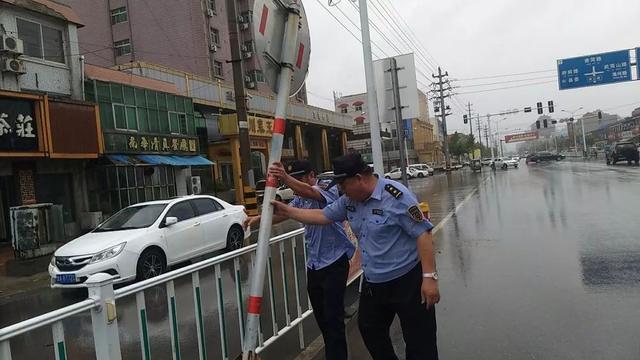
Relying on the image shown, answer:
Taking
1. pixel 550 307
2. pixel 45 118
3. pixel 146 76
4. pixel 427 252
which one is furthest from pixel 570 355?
pixel 146 76

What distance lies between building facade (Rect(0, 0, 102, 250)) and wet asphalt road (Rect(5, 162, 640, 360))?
8.32 metres

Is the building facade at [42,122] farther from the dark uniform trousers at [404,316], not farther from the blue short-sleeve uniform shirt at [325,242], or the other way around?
the dark uniform trousers at [404,316]

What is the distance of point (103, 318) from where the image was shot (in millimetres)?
2691

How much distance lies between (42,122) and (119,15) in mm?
23656

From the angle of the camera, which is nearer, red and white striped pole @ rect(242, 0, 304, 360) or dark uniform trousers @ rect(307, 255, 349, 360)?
red and white striped pole @ rect(242, 0, 304, 360)

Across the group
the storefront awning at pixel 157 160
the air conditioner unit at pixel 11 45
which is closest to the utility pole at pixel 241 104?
the storefront awning at pixel 157 160

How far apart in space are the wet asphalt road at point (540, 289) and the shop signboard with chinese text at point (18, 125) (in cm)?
1298

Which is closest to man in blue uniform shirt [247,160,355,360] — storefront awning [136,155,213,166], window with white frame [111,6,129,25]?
storefront awning [136,155,213,166]

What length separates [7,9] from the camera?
55.8ft

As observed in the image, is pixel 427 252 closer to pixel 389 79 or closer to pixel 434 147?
pixel 389 79

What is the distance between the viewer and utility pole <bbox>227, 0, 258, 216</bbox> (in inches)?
578

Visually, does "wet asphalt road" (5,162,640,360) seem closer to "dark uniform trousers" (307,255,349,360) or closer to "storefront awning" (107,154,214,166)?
"dark uniform trousers" (307,255,349,360)

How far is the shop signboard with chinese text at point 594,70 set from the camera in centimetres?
3222

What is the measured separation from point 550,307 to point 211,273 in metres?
3.70
